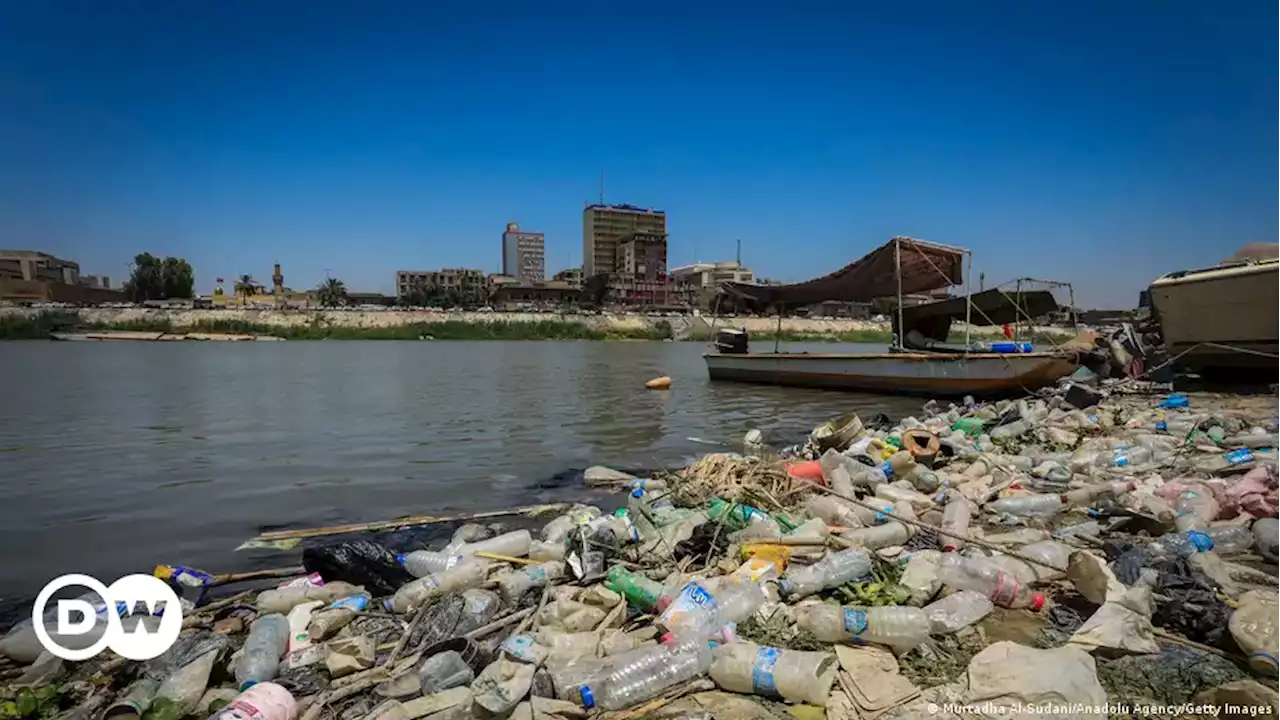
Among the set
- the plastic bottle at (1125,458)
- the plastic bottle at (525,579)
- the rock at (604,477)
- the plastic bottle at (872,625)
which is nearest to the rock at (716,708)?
the plastic bottle at (872,625)

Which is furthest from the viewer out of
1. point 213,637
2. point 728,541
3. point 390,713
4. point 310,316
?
point 310,316

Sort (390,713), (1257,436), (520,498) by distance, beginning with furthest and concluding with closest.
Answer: (520,498) < (1257,436) < (390,713)

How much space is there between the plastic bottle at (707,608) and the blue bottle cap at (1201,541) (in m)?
2.84

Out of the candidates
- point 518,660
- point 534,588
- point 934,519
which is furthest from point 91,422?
point 934,519

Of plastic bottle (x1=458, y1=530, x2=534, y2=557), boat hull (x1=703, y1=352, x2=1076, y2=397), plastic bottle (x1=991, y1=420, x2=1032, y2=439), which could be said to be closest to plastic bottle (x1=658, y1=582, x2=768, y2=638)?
plastic bottle (x1=458, y1=530, x2=534, y2=557)

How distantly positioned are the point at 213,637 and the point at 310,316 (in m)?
78.0

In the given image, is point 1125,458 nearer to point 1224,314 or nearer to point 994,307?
point 1224,314

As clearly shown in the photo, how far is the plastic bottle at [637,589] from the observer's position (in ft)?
12.1

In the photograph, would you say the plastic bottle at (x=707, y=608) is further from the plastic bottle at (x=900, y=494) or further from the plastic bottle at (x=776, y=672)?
the plastic bottle at (x=900, y=494)

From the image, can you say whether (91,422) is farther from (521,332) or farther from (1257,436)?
(521,332)

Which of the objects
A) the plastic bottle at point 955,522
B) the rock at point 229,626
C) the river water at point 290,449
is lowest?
the river water at point 290,449

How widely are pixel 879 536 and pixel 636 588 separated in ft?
6.46

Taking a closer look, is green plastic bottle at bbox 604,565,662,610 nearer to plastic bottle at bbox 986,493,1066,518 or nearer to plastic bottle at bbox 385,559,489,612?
plastic bottle at bbox 385,559,489,612

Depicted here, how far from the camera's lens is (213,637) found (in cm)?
361
